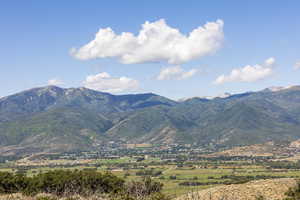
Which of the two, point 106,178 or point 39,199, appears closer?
point 39,199

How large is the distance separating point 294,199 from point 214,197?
1465 centimetres

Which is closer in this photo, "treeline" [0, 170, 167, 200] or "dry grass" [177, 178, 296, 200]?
"dry grass" [177, 178, 296, 200]

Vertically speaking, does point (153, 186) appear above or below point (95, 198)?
below

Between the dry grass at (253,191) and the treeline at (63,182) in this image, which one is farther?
the treeline at (63,182)

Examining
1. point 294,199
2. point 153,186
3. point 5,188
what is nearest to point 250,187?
point 294,199

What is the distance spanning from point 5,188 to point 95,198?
46.4 m

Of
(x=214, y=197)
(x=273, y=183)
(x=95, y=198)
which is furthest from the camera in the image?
(x=273, y=183)

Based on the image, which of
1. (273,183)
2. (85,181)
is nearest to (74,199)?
(273,183)

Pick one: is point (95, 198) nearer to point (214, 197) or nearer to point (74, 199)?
point (74, 199)

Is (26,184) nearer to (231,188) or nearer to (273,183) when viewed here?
(231,188)

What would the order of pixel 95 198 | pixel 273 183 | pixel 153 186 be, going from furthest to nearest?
pixel 153 186 < pixel 273 183 < pixel 95 198

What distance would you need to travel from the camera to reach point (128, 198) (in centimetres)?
4397

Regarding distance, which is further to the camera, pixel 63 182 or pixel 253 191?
pixel 63 182

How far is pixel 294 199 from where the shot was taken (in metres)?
51.1
